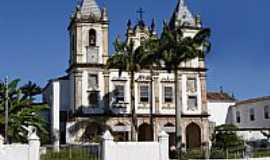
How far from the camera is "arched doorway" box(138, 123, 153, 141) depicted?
56.1m

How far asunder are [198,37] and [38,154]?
19902mm

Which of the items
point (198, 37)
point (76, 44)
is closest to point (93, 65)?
point (76, 44)

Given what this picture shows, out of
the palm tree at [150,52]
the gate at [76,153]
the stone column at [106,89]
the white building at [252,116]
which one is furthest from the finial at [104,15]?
the gate at [76,153]

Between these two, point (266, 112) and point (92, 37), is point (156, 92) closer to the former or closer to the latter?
point (92, 37)

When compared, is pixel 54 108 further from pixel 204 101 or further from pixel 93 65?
pixel 204 101

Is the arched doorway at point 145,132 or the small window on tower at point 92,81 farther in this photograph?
the arched doorway at point 145,132

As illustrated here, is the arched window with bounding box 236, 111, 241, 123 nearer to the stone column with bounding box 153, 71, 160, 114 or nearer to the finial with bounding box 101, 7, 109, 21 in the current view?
the stone column with bounding box 153, 71, 160, 114

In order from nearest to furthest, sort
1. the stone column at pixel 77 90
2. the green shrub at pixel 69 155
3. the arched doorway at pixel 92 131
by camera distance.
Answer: the green shrub at pixel 69 155 < the arched doorway at pixel 92 131 < the stone column at pixel 77 90

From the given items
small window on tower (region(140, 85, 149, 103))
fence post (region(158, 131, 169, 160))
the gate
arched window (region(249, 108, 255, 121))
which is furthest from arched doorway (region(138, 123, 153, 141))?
fence post (region(158, 131, 169, 160))

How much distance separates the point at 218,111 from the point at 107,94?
16904 millimetres

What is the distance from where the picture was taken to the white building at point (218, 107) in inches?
2490

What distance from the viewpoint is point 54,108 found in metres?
50.5

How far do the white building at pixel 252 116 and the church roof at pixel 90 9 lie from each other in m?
20.6

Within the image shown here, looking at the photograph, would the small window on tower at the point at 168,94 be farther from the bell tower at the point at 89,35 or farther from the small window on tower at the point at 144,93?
the bell tower at the point at 89,35
